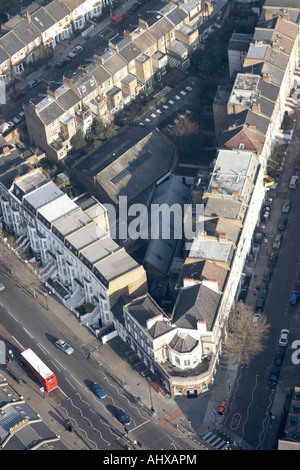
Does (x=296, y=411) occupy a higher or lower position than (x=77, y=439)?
higher

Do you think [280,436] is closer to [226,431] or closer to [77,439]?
[226,431]
